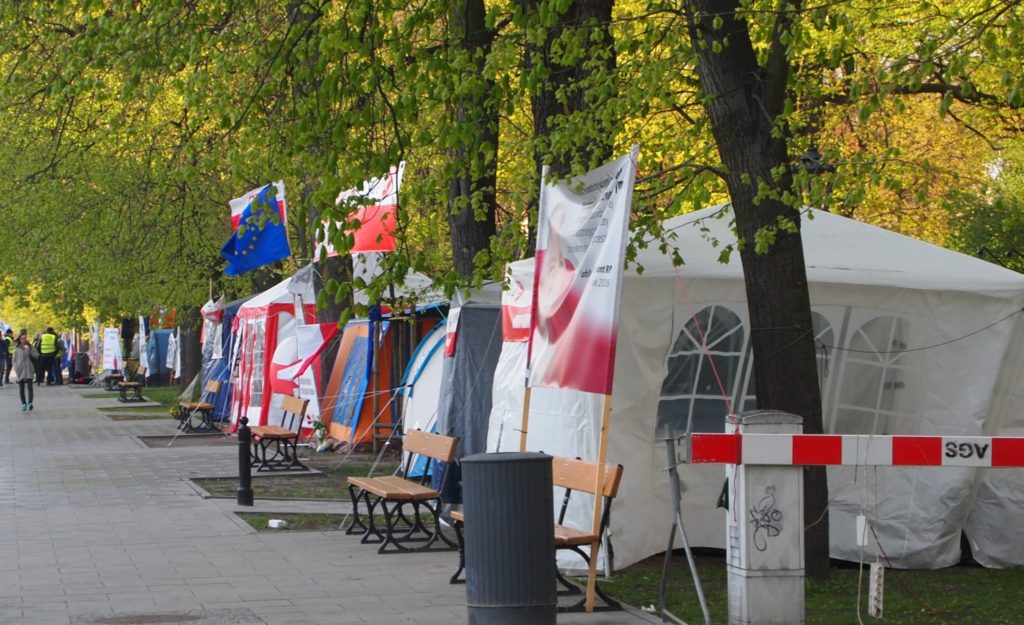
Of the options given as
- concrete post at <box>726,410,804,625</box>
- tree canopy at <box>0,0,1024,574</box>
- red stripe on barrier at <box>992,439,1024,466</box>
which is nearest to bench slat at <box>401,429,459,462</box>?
tree canopy at <box>0,0,1024,574</box>

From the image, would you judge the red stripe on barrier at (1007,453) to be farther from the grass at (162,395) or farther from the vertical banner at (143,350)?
the vertical banner at (143,350)

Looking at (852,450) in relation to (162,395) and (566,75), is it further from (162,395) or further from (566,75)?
(162,395)

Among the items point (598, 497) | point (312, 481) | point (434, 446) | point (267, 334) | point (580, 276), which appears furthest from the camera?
point (267, 334)

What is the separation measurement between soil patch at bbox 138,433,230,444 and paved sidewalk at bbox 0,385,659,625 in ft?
18.9

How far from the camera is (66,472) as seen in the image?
61.7ft

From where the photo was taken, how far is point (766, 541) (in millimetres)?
7930

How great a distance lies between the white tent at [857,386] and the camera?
10695mm

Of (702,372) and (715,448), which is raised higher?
(702,372)

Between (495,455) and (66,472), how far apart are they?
12.5 metres

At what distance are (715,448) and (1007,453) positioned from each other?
1.64 meters

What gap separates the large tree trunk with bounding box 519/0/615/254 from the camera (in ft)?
33.4

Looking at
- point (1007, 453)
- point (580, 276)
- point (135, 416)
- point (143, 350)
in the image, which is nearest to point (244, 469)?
point (580, 276)

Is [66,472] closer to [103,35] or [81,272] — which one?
[103,35]

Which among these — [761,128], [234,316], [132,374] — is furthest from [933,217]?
[132,374]
